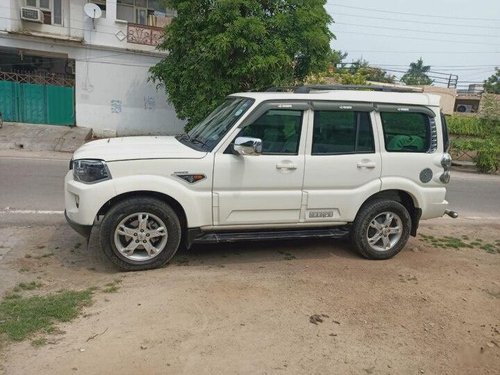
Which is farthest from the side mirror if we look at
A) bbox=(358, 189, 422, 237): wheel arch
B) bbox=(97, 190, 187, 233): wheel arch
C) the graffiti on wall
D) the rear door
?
the graffiti on wall

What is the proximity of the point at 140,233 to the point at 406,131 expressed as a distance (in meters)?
3.24

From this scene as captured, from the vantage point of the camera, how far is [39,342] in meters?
3.34

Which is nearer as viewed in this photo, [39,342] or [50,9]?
[39,342]

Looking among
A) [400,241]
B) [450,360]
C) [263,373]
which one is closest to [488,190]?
[400,241]

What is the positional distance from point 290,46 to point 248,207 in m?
9.71

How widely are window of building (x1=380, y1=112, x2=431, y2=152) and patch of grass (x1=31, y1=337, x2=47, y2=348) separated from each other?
3.98 meters

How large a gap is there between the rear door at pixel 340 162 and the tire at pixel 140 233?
1480mm

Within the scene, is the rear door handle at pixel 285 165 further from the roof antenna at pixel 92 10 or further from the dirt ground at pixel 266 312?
the roof antenna at pixel 92 10

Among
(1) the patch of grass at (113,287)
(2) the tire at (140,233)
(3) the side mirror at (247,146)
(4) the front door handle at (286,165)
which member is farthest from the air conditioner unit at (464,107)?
(1) the patch of grass at (113,287)

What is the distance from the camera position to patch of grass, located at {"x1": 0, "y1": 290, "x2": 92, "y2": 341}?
3.49 meters

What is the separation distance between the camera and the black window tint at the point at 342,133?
5.16 m

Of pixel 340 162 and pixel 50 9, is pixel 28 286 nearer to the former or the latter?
pixel 340 162

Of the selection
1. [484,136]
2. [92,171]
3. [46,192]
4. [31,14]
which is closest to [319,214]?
[92,171]

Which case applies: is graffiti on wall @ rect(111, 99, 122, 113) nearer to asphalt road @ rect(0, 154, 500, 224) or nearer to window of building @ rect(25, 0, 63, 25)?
window of building @ rect(25, 0, 63, 25)
